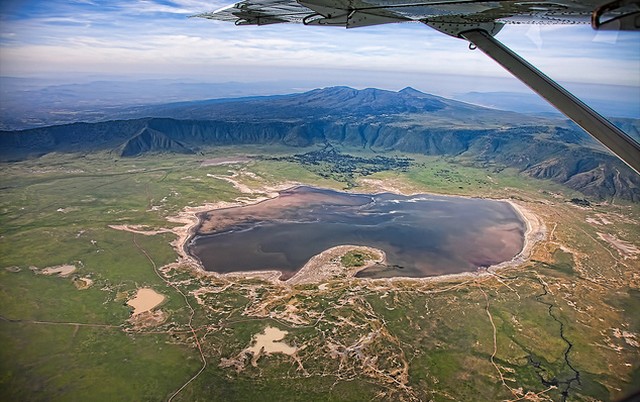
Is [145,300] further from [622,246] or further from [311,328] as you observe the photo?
[622,246]

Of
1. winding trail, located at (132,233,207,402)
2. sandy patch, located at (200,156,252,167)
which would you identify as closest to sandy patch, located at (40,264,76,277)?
winding trail, located at (132,233,207,402)

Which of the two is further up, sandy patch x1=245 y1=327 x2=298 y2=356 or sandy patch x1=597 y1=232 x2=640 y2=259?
sandy patch x1=245 y1=327 x2=298 y2=356

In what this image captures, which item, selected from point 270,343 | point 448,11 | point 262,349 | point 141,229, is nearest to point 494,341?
point 270,343

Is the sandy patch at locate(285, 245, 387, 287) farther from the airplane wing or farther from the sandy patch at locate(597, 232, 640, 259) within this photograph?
the airplane wing

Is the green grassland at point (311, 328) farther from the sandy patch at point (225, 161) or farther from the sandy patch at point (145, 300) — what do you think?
the sandy patch at point (225, 161)

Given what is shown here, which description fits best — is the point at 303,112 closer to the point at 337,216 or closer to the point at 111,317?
the point at 337,216

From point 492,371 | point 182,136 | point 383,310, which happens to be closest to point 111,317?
point 383,310
